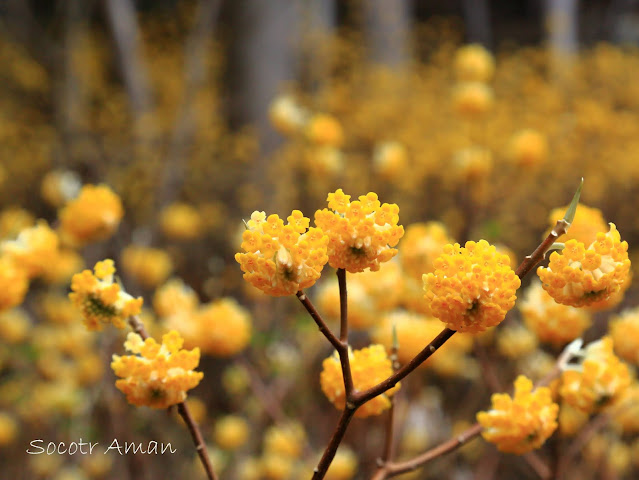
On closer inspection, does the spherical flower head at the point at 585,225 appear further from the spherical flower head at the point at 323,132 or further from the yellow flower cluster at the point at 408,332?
the spherical flower head at the point at 323,132

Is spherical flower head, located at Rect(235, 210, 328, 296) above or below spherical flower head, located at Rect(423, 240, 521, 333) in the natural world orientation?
above

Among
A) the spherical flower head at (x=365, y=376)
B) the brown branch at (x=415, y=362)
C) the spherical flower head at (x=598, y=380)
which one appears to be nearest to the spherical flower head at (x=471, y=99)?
the spherical flower head at (x=598, y=380)

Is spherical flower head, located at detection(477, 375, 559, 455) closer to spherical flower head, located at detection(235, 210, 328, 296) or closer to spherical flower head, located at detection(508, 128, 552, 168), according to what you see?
spherical flower head, located at detection(235, 210, 328, 296)

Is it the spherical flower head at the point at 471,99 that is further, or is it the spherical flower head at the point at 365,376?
the spherical flower head at the point at 471,99

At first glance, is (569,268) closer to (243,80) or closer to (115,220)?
(115,220)

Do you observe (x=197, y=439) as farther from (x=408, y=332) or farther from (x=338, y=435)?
(x=408, y=332)

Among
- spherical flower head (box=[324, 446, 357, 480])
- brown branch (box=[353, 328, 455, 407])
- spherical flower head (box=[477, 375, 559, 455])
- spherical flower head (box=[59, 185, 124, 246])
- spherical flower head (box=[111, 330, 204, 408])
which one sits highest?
spherical flower head (box=[59, 185, 124, 246])

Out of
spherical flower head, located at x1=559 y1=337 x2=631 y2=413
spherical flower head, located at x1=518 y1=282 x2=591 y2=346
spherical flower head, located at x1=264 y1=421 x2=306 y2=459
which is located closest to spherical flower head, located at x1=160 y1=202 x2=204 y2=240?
spherical flower head, located at x1=264 y1=421 x2=306 y2=459
